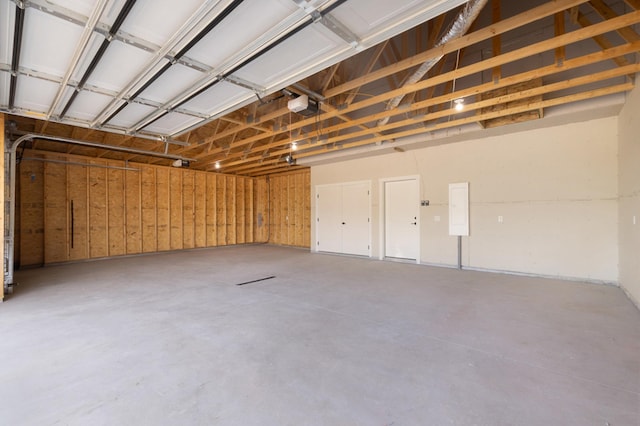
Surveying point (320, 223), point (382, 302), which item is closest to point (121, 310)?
point (382, 302)

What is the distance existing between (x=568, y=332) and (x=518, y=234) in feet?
9.92

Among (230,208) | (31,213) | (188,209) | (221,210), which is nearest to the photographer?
(31,213)

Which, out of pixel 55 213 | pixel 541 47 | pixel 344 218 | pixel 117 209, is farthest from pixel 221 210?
pixel 541 47

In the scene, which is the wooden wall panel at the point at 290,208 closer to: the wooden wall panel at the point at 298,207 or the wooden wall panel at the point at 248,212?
the wooden wall panel at the point at 298,207

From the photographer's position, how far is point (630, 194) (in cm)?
380

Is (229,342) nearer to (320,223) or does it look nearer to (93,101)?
A: (93,101)

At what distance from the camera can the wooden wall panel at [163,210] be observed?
861cm

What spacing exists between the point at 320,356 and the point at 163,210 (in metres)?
8.24

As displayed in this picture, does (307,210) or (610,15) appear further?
(307,210)

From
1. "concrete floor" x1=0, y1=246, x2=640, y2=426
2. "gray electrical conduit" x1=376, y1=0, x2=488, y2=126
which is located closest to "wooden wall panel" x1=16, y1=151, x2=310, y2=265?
"concrete floor" x1=0, y1=246, x2=640, y2=426

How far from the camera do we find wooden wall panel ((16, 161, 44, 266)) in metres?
6.39

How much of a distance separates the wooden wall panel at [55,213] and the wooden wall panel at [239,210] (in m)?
4.91

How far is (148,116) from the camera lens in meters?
4.10

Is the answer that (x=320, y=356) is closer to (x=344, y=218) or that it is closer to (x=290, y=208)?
(x=344, y=218)
